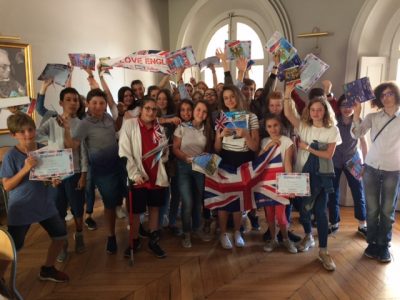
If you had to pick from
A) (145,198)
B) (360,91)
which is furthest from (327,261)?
(145,198)

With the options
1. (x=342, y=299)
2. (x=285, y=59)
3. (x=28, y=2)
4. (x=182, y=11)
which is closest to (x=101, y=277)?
(x=342, y=299)

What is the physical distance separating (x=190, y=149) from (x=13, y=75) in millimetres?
2175

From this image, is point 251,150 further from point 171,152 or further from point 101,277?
point 101,277

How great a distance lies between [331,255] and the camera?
9.87 ft

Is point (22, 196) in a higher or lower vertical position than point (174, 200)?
higher

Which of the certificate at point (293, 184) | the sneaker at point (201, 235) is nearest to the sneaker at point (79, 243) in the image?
the sneaker at point (201, 235)

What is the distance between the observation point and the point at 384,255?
113 inches

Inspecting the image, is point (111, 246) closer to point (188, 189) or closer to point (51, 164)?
point (188, 189)

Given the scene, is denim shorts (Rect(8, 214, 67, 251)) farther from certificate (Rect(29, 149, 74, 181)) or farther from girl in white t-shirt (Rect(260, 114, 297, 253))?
girl in white t-shirt (Rect(260, 114, 297, 253))

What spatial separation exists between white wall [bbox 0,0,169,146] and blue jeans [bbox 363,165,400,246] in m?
3.60

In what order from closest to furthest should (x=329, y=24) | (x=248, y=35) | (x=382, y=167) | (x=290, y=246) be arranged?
(x=382, y=167) < (x=290, y=246) < (x=329, y=24) < (x=248, y=35)

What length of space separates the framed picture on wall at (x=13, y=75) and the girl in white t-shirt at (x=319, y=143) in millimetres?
2686

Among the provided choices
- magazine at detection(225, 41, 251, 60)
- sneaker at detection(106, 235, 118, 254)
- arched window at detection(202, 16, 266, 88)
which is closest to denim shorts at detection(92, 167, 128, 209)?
sneaker at detection(106, 235, 118, 254)

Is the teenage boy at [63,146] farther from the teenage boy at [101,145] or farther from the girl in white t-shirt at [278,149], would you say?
the girl in white t-shirt at [278,149]
